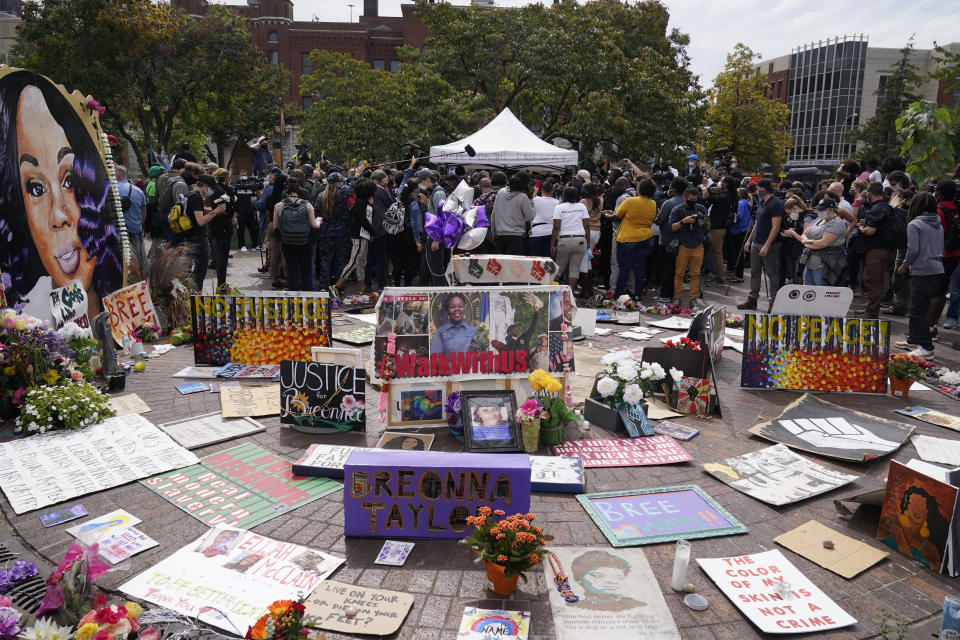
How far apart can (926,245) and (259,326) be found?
8.40m

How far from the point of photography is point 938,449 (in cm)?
565

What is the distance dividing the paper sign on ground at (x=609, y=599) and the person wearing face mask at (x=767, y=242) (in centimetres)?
777

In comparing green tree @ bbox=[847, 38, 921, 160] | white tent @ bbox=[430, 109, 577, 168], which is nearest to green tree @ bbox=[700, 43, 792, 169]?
green tree @ bbox=[847, 38, 921, 160]

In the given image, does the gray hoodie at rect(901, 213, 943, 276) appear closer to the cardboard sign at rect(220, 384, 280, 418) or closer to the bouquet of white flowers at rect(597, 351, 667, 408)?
the bouquet of white flowers at rect(597, 351, 667, 408)

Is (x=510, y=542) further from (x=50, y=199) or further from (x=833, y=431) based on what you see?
(x=50, y=199)

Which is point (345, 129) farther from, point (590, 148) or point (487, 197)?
point (487, 197)

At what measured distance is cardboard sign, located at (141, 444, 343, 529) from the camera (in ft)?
14.7

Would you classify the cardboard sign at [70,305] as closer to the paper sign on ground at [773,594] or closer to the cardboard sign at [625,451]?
the cardboard sign at [625,451]

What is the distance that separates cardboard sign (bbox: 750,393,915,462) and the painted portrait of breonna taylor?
7.72m

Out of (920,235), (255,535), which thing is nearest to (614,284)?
(920,235)

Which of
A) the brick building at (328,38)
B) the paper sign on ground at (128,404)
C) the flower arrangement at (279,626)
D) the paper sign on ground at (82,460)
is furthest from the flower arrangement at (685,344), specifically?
the brick building at (328,38)

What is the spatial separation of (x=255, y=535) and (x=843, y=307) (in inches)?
252

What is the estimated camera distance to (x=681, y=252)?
1060 centimetres

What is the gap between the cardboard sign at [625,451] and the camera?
5336mm
